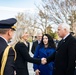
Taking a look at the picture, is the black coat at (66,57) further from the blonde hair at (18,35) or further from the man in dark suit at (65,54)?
the blonde hair at (18,35)

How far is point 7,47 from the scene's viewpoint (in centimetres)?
329

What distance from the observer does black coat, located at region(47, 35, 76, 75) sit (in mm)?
5707

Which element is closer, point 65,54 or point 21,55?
point 65,54

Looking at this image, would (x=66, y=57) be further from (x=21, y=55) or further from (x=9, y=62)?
(x=9, y=62)

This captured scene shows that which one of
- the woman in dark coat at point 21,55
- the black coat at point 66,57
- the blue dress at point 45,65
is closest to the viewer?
the black coat at point 66,57

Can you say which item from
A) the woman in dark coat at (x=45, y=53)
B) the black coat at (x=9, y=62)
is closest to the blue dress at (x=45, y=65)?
the woman in dark coat at (x=45, y=53)

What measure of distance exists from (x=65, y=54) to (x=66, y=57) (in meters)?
0.06

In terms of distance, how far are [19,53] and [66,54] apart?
0.96 meters

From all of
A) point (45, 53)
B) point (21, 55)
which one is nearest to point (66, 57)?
point (21, 55)

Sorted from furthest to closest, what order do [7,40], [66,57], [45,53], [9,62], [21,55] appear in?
1. [45,53]
2. [21,55]
3. [66,57]
4. [7,40]
5. [9,62]

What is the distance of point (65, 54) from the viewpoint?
5.88m

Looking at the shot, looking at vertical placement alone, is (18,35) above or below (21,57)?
above

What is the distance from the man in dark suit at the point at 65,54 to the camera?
5711 millimetres

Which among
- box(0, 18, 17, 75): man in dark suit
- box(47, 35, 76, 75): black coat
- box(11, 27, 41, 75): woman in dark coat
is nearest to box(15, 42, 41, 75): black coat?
box(11, 27, 41, 75): woman in dark coat
